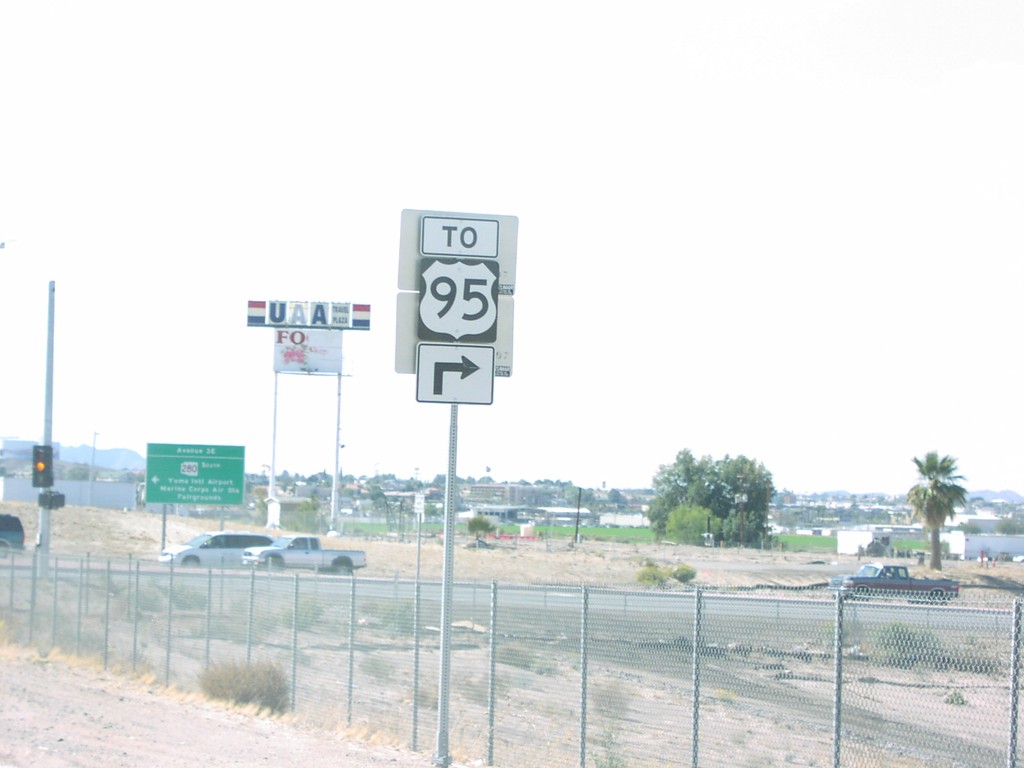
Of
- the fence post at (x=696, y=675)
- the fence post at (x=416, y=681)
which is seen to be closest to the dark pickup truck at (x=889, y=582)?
the fence post at (x=416, y=681)

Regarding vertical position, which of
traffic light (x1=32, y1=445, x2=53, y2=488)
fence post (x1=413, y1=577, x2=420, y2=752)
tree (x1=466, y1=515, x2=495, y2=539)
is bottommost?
tree (x1=466, y1=515, x2=495, y2=539)

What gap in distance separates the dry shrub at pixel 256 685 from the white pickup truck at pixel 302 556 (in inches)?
1078

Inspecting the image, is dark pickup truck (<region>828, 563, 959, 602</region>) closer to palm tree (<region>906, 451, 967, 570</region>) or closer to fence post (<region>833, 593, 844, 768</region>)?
palm tree (<region>906, 451, 967, 570</region>)

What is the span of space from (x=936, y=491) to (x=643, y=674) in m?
45.6

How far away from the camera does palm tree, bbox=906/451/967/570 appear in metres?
56.3

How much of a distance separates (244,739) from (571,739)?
144 inches

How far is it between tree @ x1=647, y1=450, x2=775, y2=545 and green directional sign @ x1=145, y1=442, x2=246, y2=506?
65.2 meters

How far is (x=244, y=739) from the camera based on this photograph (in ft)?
43.3

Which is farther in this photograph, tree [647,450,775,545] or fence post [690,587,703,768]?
tree [647,450,775,545]

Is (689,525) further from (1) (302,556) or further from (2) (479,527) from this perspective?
(1) (302,556)

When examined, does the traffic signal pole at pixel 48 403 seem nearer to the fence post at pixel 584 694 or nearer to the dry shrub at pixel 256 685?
the dry shrub at pixel 256 685

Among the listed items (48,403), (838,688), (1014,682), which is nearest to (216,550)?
(48,403)

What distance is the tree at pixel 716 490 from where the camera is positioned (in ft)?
345

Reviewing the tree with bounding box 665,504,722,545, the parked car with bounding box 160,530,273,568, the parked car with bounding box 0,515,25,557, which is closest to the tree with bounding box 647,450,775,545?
the tree with bounding box 665,504,722,545
